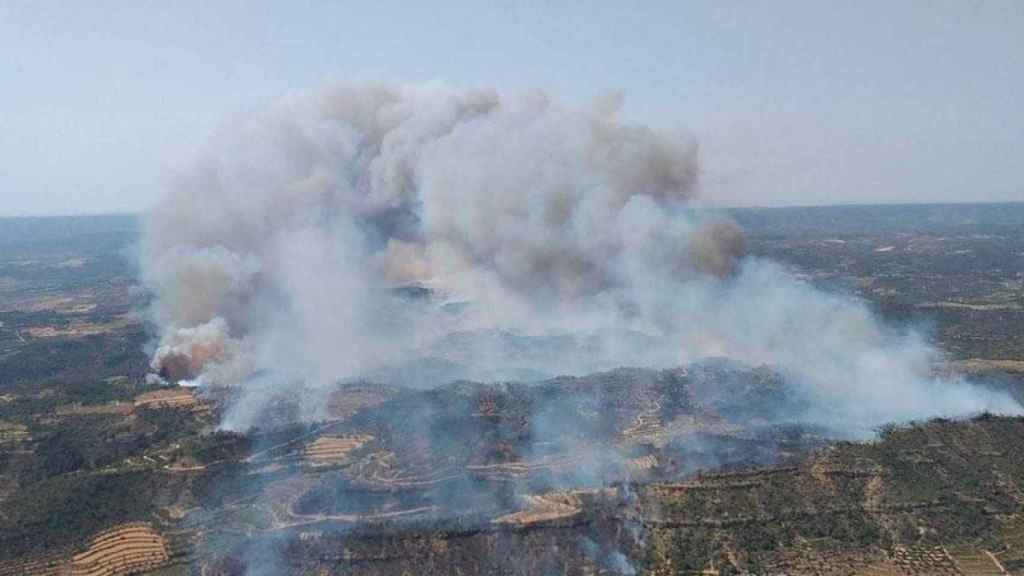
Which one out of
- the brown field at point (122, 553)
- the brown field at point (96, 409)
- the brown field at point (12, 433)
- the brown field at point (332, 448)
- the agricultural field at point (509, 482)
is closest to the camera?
the agricultural field at point (509, 482)

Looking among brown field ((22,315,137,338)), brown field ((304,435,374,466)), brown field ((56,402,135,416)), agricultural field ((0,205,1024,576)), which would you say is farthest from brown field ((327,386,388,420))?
brown field ((22,315,137,338))

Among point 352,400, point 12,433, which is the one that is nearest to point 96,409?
point 12,433

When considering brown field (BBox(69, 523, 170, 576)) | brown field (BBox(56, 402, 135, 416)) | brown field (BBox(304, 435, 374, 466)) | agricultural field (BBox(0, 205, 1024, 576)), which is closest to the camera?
agricultural field (BBox(0, 205, 1024, 576))

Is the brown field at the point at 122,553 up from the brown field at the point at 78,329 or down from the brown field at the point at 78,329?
down

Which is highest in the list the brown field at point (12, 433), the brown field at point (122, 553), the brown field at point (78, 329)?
the brown field at point (78, 329)

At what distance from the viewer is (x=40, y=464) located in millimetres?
45812

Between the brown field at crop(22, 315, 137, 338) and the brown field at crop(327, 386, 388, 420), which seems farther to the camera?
the brown field at crop(22, 315, 137, 338)

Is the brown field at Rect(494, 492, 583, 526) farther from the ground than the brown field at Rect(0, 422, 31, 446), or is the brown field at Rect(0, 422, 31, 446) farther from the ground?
the brown field at Rect(0, 422, 31, 446)

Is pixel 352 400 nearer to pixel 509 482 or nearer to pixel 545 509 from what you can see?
pixel 509 482

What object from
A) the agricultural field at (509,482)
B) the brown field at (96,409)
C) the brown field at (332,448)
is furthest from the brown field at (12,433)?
the brown field at (332,448)

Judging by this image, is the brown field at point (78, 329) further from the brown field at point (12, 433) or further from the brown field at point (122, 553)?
the brown field at point (122, 553)

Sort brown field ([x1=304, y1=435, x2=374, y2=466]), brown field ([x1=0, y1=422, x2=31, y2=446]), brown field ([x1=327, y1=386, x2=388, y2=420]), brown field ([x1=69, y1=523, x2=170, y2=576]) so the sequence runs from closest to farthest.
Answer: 1. brown field ([x1=69, y1=523, x2=170, y2=576])
2. brown field ([x1=304, y1=435, x2=374, y2=466])
3. brown field ([x1=0, y1=422, x2=31, y2=446])
4. brown field ([x1=327, y1=386, x2=388, y2=420])

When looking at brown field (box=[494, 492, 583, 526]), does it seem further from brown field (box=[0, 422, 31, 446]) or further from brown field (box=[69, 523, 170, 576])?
brown field (box=[0, 422, 31, 446])

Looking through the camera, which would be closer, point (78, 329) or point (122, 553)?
point (122, 553)
